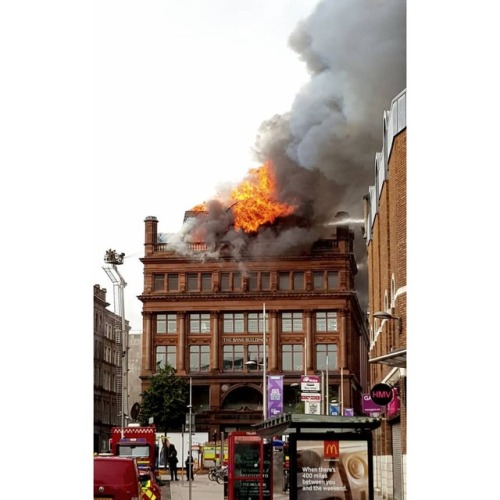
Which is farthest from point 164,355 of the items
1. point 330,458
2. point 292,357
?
point 330,458

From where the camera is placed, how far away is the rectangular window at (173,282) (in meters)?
39.7

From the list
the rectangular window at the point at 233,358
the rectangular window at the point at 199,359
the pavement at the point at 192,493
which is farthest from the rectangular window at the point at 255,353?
the pavement at the point at 192,493

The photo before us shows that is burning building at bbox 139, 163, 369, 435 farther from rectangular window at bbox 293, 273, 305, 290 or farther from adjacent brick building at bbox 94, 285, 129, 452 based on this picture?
adjacent brick building at bbox 94, 285, 129, 452

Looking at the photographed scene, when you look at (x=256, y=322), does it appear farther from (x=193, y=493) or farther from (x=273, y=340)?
(x=193, y=493)

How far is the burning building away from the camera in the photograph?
1411 inches

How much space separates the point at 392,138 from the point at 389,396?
16.6 feet

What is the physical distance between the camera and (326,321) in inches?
1848

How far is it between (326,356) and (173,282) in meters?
9.94

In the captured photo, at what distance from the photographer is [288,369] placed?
154 feet

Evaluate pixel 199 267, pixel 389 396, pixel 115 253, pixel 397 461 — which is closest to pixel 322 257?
pixel 199 267

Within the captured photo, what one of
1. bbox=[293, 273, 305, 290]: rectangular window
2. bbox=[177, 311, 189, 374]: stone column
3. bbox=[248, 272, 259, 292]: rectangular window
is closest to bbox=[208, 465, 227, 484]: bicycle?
bbox=[248, 272, 259, 292]: rectangular window

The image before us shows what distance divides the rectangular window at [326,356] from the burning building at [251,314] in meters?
0.05
